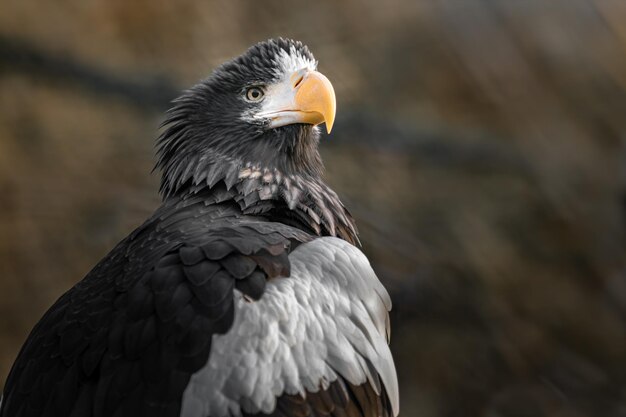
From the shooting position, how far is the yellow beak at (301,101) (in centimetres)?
261

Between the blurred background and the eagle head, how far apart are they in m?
1.49

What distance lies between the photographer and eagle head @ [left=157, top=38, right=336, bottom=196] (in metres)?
2.65

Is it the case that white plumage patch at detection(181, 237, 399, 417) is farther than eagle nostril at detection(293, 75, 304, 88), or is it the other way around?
eagle nostril at detection(293, 75, 304, 88)

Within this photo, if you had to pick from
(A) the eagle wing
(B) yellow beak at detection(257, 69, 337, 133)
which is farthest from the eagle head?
(A) the eagle wing

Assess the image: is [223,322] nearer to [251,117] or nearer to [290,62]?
[251,117]

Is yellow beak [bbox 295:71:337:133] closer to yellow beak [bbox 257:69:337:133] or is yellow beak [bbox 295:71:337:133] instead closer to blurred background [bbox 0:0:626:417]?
yellow beak [bbox 257:69:337:133]

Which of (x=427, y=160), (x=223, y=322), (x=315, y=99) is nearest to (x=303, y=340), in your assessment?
(x=223, y=322)

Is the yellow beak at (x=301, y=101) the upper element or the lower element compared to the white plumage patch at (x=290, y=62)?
lower

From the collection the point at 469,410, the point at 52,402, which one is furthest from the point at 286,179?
the point at 469,410

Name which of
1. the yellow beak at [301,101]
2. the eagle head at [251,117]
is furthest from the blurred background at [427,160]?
the yellow beak at [301,101]

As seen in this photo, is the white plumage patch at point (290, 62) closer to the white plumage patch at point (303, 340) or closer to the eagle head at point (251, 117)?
the eagle head at point (251, 117)

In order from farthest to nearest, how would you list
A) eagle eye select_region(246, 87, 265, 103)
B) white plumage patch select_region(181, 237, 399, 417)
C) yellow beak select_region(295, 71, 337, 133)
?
eagle eye select_region(246, 87, 265, 103)
yellow beak select_region(295, 71, 337, 133)
white plumage patch select_region(181, 237, 399, 417)

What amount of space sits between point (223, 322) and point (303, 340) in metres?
0.21

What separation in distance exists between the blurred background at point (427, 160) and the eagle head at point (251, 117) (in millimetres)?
1486
